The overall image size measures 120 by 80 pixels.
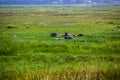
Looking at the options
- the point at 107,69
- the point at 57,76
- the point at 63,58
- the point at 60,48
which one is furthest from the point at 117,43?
the point at 57,76

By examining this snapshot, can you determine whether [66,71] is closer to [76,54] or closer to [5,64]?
[5,64]

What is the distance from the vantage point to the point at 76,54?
2603cm

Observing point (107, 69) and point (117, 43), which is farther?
point (117, 43)

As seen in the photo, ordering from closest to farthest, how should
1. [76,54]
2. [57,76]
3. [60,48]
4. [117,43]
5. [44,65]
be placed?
[57,76]
[44,65]
[76,54]
[60,48]
[117,43]

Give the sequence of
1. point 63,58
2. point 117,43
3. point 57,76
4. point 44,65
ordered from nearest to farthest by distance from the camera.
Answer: point 57,76
point 44,65
point 63,58
point 117,43

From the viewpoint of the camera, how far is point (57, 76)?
19.3 metres

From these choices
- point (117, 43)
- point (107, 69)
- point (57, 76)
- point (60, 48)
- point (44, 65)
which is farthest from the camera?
point (117, 43)

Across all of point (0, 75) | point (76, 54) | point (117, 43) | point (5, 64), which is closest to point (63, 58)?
point (76, 54)

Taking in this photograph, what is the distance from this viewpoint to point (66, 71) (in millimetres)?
20141

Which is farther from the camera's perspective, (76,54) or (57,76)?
(76,54)

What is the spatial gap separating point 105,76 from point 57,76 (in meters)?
2.71

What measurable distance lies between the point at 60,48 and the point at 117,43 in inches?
225

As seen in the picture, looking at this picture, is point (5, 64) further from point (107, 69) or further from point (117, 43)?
point (117, 43)

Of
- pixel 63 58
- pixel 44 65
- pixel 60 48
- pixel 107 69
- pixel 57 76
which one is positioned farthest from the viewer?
pixel 60 48
